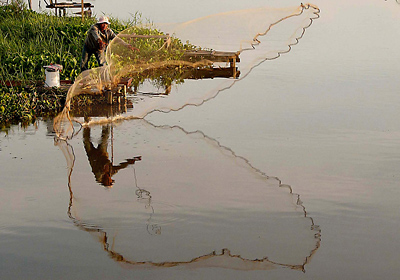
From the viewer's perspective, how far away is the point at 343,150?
12664 mm

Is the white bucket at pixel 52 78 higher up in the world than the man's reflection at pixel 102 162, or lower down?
higher up

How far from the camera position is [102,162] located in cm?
1169

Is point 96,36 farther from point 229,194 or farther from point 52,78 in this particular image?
point 229,194


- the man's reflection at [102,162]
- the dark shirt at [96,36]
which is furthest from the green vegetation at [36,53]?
the man's reflection at [102,162]

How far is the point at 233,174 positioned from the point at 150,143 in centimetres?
259

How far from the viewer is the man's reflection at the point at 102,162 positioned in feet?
35.2

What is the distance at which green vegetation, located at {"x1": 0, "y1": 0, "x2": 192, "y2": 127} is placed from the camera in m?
15.3

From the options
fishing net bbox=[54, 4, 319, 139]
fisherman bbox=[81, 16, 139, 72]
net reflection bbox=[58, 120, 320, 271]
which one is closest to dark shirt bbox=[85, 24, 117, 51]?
fisherman bbox=[81, 16, 139, 72]

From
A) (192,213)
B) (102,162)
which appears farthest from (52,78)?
(192,213)

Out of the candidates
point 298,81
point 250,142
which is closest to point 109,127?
point 250,142

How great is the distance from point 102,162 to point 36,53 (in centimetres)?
905

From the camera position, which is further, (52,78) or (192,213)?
(52,78)

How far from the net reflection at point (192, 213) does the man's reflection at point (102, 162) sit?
14cm

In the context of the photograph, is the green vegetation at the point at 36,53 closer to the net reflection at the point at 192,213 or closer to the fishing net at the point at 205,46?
the fishing net at the point at 205,46
